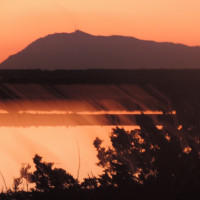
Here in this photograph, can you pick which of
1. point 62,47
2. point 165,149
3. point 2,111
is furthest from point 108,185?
point 62,47

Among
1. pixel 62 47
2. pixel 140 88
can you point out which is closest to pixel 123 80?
pixel 140 88

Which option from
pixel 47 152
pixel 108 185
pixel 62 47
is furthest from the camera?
pixel 62 47

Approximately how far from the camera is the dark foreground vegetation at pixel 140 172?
2916 mm

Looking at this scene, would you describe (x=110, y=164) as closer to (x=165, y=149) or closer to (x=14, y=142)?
(x=165, y=149)

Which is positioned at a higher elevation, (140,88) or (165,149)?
(140,88)

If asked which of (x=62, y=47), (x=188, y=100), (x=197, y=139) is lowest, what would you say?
(x=197, y=139)

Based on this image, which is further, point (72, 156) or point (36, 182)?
point (72, 156)

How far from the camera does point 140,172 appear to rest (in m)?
3.04

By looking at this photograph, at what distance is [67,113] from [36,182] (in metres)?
0.48

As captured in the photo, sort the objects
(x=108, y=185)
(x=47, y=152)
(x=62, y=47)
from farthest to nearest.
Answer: (x=62, y=47) < (x=47, y=152) < (x=108, y=185)

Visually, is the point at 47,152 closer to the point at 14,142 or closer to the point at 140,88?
the point at 14,142

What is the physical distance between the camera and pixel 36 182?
3.02 meters

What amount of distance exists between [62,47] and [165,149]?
150 meters

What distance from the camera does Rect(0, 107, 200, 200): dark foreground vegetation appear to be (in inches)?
115
